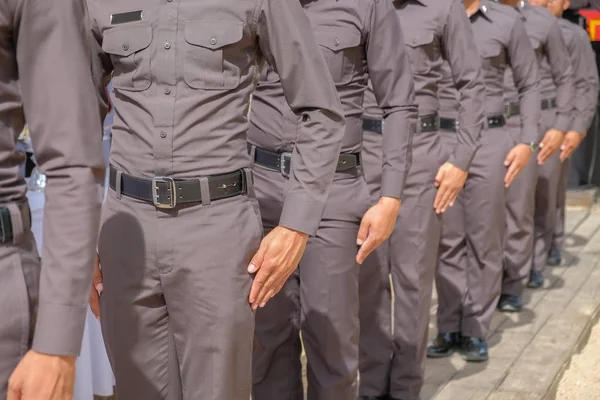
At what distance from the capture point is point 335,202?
3631 millimetres

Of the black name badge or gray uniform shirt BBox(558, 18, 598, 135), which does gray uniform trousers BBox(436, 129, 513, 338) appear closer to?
gray uniform shirt BBox(558, 18, 598, 135)

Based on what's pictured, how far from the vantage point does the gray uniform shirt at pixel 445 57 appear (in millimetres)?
4730

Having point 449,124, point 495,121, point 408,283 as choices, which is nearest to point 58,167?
point 408,283

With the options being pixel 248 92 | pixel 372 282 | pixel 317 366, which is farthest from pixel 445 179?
pixel 248 92

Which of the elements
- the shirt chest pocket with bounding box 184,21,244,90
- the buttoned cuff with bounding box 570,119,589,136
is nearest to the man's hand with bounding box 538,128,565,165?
the buttoned cuff with bounding box 570,119,589,136

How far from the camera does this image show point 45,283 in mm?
1948

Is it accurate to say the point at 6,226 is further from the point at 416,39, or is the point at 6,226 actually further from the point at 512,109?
the point at 512,109

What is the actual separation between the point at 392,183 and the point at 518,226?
326cm

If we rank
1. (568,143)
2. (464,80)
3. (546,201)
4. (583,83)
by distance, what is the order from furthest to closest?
1. (583,83)
2. (568,143)
3. (546,201)
4. (464,80)

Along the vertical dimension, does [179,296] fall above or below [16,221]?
below

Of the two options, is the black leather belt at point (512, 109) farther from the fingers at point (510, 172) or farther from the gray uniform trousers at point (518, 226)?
the fingers at point (510, 172)

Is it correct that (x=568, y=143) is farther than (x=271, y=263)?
Yes

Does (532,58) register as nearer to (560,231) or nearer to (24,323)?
(560,231)

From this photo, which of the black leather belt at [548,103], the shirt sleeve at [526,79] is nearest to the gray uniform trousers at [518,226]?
the shirt sleeve at [526,79]
